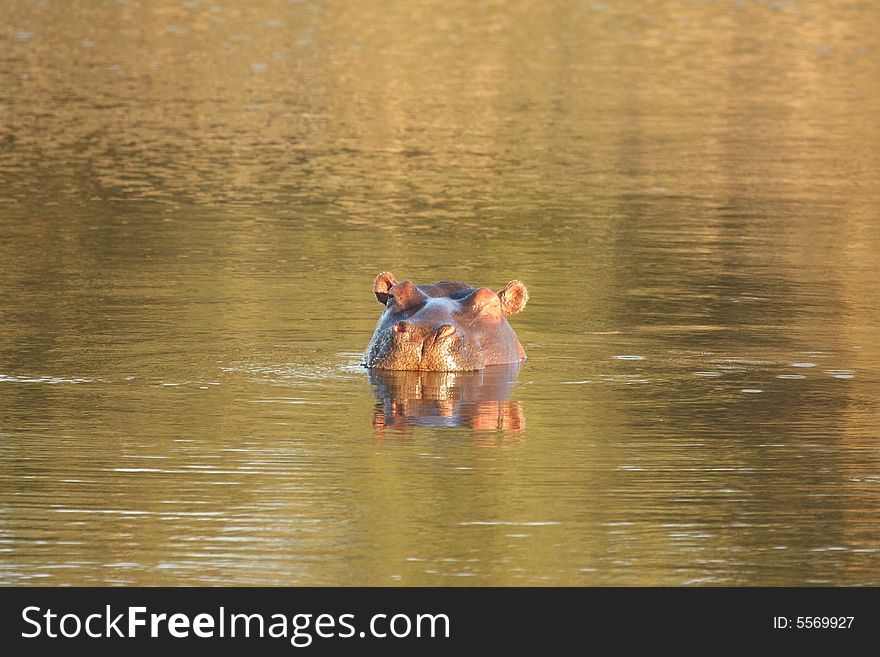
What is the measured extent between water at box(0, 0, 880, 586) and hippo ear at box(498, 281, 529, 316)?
0.42m

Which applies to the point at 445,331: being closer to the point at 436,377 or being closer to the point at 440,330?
the point at 440,330

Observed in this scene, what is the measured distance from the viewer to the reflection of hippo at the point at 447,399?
488 inches

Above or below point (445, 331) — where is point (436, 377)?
below

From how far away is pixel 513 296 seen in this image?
14.4 metres

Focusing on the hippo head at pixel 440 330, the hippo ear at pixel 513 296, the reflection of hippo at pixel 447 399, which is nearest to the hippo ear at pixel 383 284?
the hippo head at pixel 440 330

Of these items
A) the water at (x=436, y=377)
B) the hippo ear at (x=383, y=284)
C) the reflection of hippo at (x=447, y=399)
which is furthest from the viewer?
the hippo ear at (x=383, y=284)

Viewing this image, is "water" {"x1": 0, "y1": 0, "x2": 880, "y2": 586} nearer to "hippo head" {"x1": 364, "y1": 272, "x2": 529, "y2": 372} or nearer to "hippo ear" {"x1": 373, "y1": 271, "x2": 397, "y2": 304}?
"hippo head" {"x1": 364, "y1": 272, "x2": 529, "y2": 372}

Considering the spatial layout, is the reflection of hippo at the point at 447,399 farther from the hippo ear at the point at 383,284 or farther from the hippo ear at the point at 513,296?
the hippo ear at the point at 383,284

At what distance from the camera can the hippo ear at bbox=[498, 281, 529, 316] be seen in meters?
14.4

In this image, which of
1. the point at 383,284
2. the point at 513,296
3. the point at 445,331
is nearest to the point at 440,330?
the point at 445,331

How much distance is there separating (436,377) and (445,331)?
308 mm

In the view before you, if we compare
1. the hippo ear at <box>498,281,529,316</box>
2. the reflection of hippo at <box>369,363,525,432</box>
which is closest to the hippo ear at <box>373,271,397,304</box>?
the reflection of hippo at <box>369,363,525,432</box>
